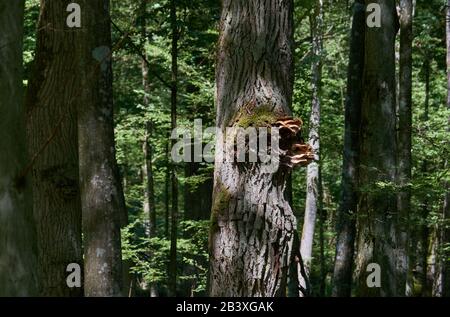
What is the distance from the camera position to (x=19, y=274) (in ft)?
11.9

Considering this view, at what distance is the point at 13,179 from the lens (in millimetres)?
3617

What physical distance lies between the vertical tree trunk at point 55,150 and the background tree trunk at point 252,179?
3.08 metres

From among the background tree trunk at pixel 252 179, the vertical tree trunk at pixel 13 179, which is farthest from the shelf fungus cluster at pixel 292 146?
the vertical tree trunk at pixel 13 179

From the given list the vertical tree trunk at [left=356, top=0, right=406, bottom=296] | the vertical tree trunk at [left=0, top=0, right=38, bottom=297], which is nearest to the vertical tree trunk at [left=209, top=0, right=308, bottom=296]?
the vertical tree trunk at [left=0, top=0, right=38, bottom=297]

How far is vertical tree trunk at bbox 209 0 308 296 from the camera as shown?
176 inches

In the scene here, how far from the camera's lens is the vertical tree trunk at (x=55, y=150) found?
289 inches

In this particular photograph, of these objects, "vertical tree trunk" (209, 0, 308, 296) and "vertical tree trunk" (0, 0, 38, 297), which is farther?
"vertical tree trunk" (209, 0, 308, 296)

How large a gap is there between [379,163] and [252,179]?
192 inches

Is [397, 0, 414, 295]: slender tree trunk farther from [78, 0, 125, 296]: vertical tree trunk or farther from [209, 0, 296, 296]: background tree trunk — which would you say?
[209, 0, 296, 296]: background tree trunk

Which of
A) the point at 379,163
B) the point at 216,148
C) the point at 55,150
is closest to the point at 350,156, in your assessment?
the point at 379,163

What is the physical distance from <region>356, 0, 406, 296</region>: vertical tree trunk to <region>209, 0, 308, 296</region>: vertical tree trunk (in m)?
4.48

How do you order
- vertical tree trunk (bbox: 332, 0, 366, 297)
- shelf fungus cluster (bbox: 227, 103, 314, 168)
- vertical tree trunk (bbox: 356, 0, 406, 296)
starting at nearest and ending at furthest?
shelf fungus cluster (bbox: 227, 103, 314, 168) → vertical tree trunk (bbox: 356, 0, 406, 296) → vertical tree trunk (bbox: 332, 0, 366, 297)

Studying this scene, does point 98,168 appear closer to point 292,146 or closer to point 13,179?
point 292,146
